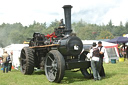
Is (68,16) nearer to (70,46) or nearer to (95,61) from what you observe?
(70,46)

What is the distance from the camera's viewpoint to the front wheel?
20.9ft

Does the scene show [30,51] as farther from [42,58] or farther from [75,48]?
[75,48]

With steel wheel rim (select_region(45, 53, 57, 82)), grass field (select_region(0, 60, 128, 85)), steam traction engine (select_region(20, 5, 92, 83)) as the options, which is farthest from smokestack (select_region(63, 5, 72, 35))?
grass field (select_region(0, 60, 128, 85))

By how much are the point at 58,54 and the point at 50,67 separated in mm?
1052

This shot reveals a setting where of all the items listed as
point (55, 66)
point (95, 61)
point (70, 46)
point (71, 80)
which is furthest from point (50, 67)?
point (95, 61)

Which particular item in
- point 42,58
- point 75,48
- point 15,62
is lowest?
point 15,62

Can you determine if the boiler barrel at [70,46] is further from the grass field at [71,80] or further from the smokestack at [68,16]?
the grass field at [71,80]

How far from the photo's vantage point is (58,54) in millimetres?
6566

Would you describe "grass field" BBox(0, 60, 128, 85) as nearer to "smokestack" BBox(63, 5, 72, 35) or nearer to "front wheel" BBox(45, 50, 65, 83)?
"front wheel" BBox(45, 50, 65, 83)

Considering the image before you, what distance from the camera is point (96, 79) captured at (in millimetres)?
6910

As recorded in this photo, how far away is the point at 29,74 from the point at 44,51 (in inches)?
58.4

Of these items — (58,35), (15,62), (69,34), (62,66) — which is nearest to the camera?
(62,66)

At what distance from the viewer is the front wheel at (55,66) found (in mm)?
6379

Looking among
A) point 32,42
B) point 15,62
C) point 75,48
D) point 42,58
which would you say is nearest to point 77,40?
point 75,48
